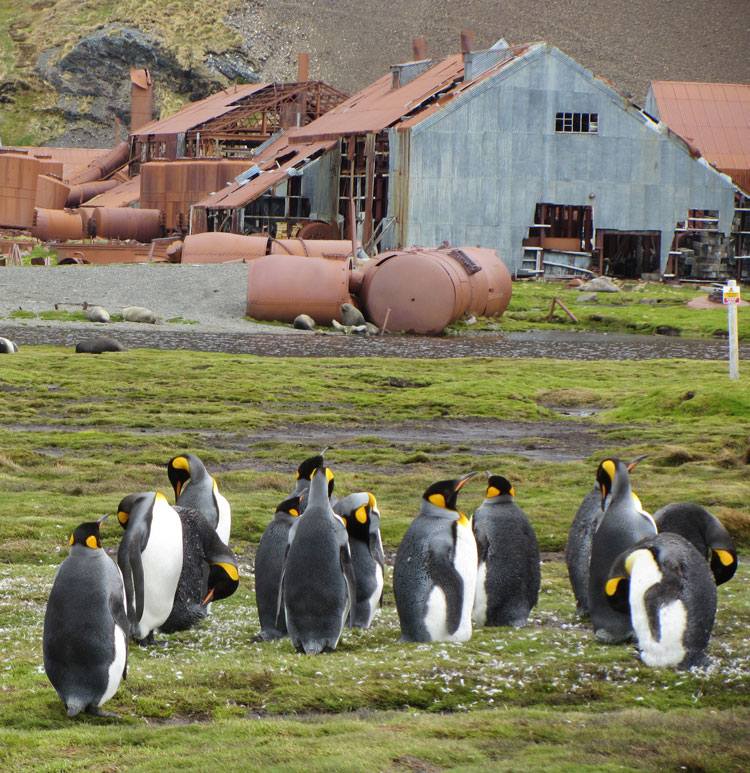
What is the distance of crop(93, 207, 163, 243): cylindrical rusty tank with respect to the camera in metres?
52.7

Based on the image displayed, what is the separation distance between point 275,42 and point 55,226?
72864 millimetres

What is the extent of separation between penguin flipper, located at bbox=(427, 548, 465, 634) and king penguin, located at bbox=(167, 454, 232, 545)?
1952mm

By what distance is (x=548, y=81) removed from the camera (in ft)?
145

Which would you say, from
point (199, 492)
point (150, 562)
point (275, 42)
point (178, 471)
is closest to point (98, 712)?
point (150, 562)

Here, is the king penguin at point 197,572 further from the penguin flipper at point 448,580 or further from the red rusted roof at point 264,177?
the red rusted roof at point 264,177

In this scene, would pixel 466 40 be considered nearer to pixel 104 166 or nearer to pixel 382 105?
pixel 382 105

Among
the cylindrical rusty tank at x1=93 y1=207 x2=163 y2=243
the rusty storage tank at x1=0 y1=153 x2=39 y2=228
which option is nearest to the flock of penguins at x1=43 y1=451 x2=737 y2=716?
the rusty storage tank at x1=0 y1=153 x2=39 y2=228

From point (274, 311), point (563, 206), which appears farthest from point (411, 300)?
point (563, 206)

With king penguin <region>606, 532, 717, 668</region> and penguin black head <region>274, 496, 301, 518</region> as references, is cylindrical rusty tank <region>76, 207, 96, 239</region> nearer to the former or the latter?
penguin black head <region>274, 496, 301, 518</region>

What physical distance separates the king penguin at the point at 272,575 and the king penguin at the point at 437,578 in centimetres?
80

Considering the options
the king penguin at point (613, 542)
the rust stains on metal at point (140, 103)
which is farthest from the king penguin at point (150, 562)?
the rust stains on metal at point (140, 103)

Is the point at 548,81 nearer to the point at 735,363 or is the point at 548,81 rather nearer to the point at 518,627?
the point at 735,363

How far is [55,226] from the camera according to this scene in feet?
175

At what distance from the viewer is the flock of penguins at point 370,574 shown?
5855mm
